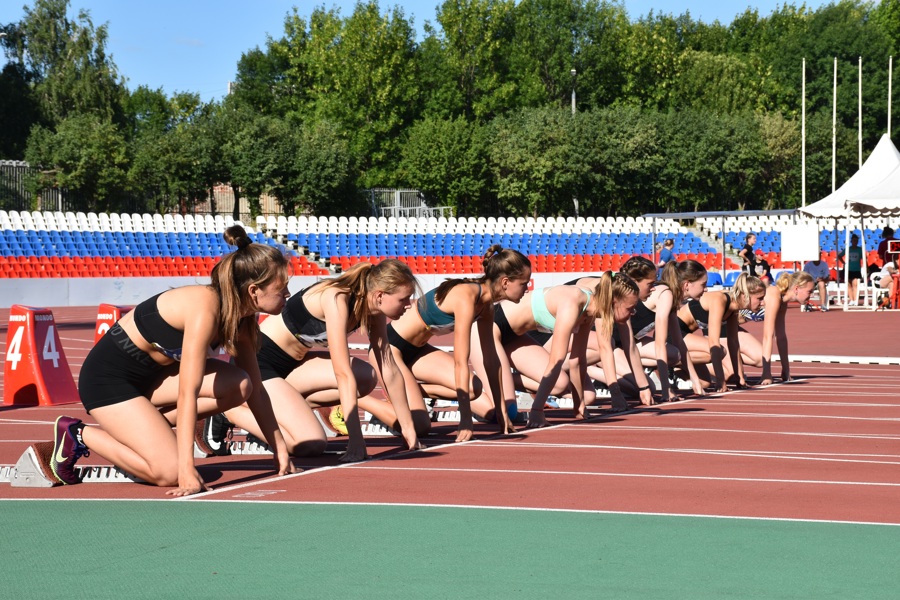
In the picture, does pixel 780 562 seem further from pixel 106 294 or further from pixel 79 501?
pixel 106 294

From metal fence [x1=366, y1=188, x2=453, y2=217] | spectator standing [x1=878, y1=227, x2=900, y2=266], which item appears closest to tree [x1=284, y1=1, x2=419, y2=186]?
metal fence [x1=366, y1=188, x2=453, y2=217]

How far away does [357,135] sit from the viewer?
62344mm

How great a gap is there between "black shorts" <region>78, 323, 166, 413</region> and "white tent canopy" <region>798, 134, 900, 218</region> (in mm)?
22090

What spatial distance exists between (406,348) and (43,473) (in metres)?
3.06

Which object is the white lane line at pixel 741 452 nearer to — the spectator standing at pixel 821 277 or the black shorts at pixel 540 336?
the black shorts at pixel 540 336

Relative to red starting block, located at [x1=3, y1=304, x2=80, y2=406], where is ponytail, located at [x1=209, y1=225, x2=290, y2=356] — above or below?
above

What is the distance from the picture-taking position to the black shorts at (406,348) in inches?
344

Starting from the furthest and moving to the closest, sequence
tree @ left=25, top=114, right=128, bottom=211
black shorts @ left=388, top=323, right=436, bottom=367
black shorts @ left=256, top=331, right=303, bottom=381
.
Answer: tree @ left=25, top=114, right=128, bottom=211, black shorts @ left=388, top=323, right=436, bottom=367, black shorts @ left=256, top=331, right=303, bottom=381

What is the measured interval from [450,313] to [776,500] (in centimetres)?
280

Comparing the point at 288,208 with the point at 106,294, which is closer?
the point at 106,294

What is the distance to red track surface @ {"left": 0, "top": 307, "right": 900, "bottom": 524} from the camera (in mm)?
5957

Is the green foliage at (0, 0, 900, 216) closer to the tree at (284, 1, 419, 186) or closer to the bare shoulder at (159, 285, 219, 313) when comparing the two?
the tree at (284, 1, 419, 186)

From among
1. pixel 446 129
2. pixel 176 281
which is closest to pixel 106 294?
pixel 176 281

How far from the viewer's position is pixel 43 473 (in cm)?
636
